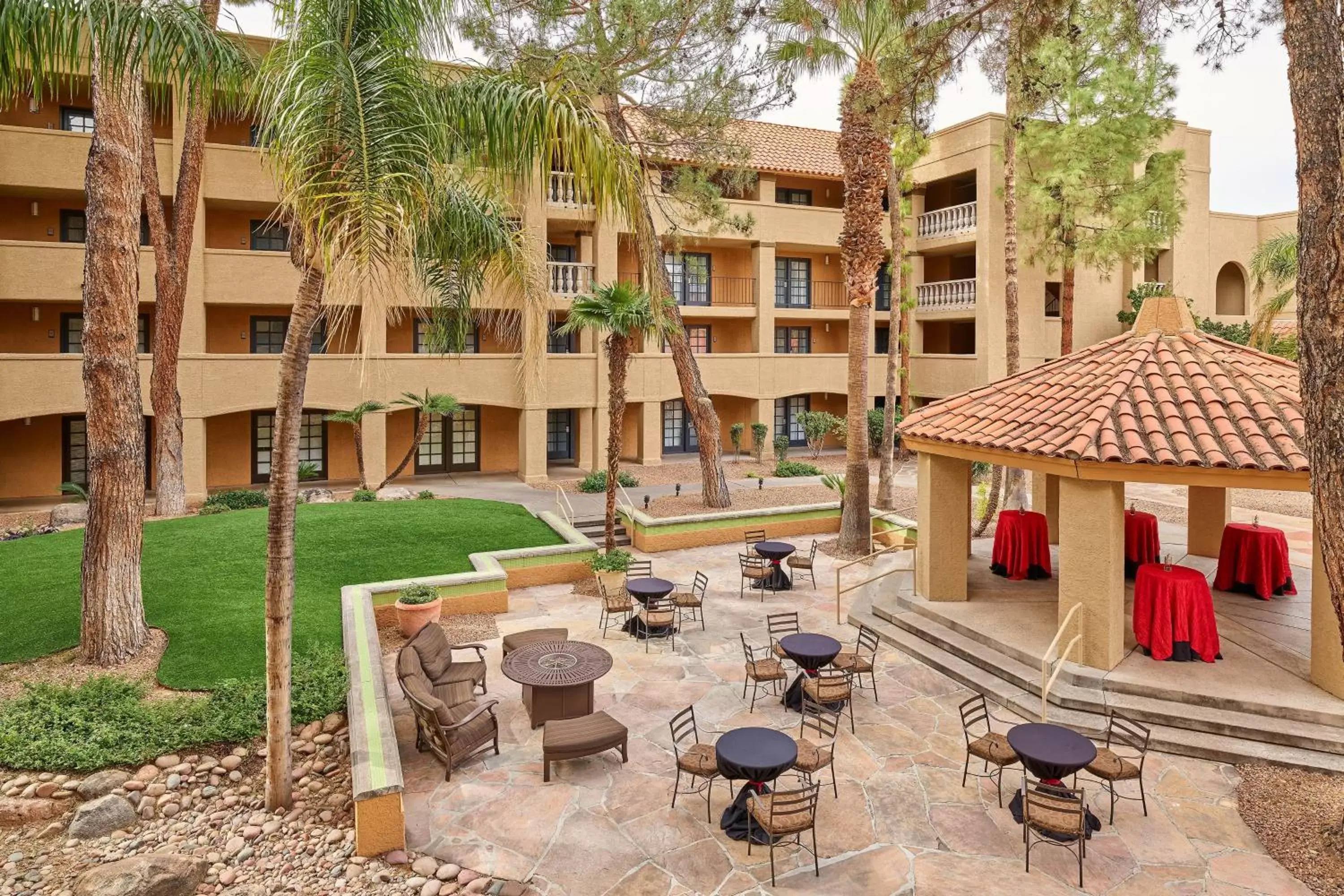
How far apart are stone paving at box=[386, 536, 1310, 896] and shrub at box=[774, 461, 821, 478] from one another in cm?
1666

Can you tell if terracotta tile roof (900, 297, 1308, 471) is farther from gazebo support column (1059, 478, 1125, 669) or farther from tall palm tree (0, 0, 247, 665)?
tall palm tree (0, 0, 247, 665)

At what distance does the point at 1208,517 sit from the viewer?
636 inches

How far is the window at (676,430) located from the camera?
106 feet

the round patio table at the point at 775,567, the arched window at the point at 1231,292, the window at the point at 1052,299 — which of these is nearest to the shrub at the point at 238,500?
the round patio table at the point at 775,567

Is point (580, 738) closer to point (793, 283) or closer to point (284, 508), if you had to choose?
point (284, 508)

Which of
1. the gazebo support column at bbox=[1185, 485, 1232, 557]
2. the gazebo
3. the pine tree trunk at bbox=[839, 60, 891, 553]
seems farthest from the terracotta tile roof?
the gazebo support column at bbox=[1185, 485, 1232, 557]

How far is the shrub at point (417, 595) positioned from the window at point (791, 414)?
22246 millimetres

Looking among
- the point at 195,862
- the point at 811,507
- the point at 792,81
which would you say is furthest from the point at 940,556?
the point at 792,81

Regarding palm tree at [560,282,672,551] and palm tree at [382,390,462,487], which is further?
palm tree at [382,390,462,487]

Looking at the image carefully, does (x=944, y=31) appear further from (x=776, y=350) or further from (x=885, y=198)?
(x=885, y=198)

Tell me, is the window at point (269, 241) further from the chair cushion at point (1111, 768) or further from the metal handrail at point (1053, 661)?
the chair cushion at point (1111, 768)

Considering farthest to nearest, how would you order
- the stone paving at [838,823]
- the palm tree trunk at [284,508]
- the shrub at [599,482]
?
the shrub at [599,482], the palm tree trunk at [284,508], the stone paving at [838,823]

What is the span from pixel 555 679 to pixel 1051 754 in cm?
537

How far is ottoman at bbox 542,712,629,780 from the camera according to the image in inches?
344
